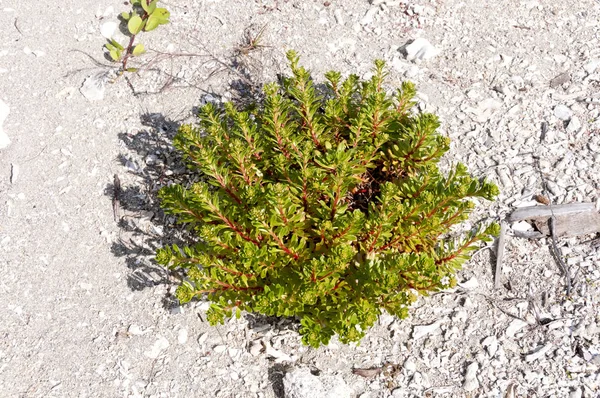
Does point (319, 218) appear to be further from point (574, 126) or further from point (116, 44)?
point (116, 44)

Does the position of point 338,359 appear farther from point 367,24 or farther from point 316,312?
point 367,24

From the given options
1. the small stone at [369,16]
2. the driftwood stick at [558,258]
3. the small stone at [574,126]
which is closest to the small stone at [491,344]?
the driftwood stick at [558,258]

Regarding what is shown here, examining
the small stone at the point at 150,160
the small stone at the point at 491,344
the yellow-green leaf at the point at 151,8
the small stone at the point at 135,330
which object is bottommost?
the small stone at the point at 491,344

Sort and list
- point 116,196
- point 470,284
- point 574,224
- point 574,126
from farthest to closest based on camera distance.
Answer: point 574,126
point 116,196
point 574,224
point 470,284

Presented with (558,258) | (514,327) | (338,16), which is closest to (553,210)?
(558,258)

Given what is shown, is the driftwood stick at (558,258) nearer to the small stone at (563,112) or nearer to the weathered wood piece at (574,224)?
the weathered wood piece at (574,224)

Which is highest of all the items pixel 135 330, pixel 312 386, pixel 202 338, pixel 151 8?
pixel 151 8
